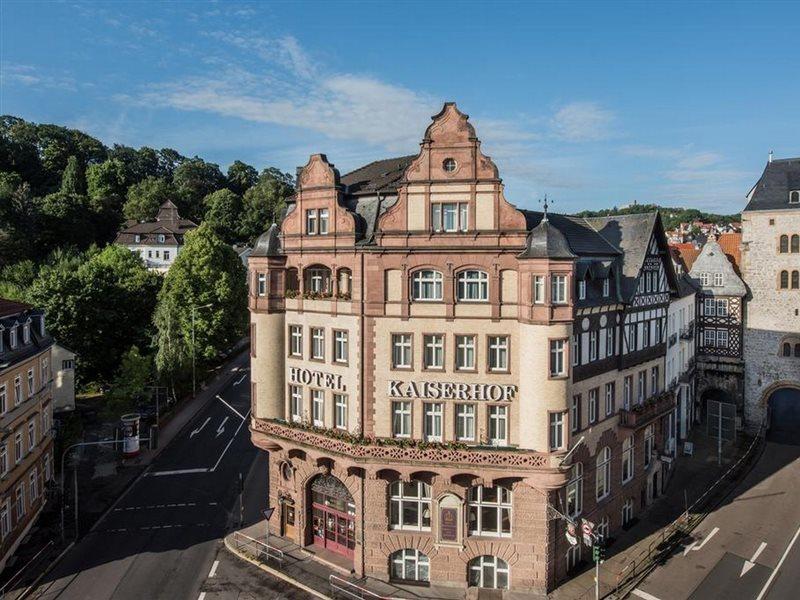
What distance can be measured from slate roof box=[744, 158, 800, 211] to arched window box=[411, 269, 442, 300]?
38149 millimetres

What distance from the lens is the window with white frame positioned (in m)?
28.4

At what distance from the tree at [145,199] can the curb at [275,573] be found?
9510cm

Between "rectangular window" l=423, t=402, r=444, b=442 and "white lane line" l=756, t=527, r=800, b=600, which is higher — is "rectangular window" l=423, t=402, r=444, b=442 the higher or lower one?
the higher one

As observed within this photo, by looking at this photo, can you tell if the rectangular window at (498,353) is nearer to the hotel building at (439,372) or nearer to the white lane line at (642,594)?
the hotel building at (439,372)

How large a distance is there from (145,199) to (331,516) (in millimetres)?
99847

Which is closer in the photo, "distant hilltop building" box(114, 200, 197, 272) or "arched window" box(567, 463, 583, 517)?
"arched window" box(567, 463, 583, 517)

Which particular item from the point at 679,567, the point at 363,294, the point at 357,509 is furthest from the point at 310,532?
the point at 679,567

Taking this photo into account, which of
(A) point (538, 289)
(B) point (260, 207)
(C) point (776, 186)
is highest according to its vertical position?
(B) point (260, 207)

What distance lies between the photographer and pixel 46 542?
3266cm

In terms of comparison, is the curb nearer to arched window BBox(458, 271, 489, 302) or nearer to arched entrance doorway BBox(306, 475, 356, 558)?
arched entrance doorway BBox(306, 475, 356, 558)

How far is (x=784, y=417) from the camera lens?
192 feet

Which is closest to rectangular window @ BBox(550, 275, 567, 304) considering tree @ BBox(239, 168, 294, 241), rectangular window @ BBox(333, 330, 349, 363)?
rectangular window @ BBox(333, 330, 349, 363)

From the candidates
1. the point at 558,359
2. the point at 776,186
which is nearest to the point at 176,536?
the point at 558,359

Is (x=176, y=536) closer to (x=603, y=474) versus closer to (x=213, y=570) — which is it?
(x=213, y=570)
